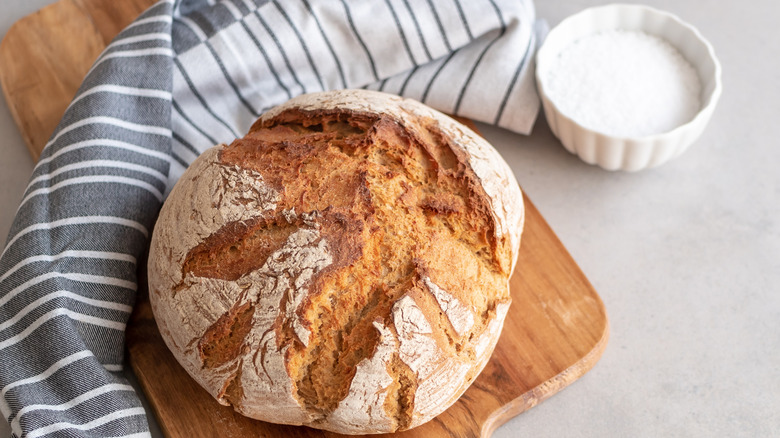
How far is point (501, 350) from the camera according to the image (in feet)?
5.65

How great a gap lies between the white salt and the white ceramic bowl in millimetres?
25

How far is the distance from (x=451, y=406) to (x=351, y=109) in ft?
2.20

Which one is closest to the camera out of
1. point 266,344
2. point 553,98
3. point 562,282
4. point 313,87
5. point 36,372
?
point 266,344

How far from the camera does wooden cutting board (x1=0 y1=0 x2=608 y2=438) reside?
5.29 ft

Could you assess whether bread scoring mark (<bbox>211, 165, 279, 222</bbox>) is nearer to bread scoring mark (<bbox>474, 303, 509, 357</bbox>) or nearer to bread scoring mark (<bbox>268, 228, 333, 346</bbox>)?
bread scoring mark (<bbox>268, 228, 333, 346</bbox>)

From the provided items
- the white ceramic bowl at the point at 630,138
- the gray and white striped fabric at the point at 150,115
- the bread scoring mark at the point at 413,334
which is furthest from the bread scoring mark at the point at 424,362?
the white ceramic bowl at the point at 630,138

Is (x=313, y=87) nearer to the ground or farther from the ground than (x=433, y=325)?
farther from the ground

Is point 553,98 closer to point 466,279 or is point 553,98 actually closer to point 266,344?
point 466,279

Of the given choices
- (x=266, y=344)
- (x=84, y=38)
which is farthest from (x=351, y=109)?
(x=84, y=38)

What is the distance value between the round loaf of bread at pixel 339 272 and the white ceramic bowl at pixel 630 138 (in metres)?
0.43

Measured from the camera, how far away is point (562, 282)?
1.81 metres

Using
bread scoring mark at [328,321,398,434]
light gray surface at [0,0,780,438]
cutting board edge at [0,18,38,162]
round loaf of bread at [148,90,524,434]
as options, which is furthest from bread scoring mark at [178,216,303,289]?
cutting board edge at [0,18,38,162]

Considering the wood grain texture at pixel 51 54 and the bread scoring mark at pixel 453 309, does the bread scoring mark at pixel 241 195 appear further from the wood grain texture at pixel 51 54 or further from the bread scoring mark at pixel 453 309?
the wood grain texture at pixel 51 54

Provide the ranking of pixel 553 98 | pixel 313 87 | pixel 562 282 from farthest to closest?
pixel 313 87 < pixel 553 98 < pixel 562 282
